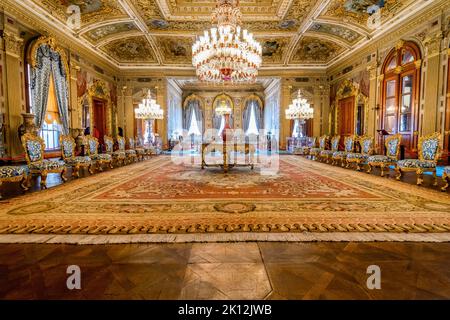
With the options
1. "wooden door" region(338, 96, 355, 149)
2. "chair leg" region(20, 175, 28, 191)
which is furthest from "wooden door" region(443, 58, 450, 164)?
"chair leg" region(20, 175, 28, 191)

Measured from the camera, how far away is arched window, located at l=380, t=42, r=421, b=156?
639 cm

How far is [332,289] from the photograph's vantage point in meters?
1.40

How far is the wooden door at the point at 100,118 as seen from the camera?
1005cm

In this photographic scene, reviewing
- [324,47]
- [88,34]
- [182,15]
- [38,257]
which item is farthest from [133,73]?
[38,257]

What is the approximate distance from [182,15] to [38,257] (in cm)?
814

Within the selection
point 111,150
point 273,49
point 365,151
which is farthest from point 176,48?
point 365,151

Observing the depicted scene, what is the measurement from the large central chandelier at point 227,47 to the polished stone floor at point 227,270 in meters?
5.36

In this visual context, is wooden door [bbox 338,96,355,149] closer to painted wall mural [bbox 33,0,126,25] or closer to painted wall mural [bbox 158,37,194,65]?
painted wall mural [bbox 158,37,194,65]

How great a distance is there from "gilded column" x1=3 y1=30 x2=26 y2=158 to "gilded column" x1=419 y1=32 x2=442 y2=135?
9538 millimetres

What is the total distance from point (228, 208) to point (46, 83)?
6569 millimetres

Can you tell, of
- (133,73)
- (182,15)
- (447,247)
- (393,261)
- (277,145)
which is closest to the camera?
(393,261)

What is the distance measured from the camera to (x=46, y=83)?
21.6ft

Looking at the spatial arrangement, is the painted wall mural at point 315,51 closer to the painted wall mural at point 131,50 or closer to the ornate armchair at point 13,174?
the painted wall mural at point 131,50
